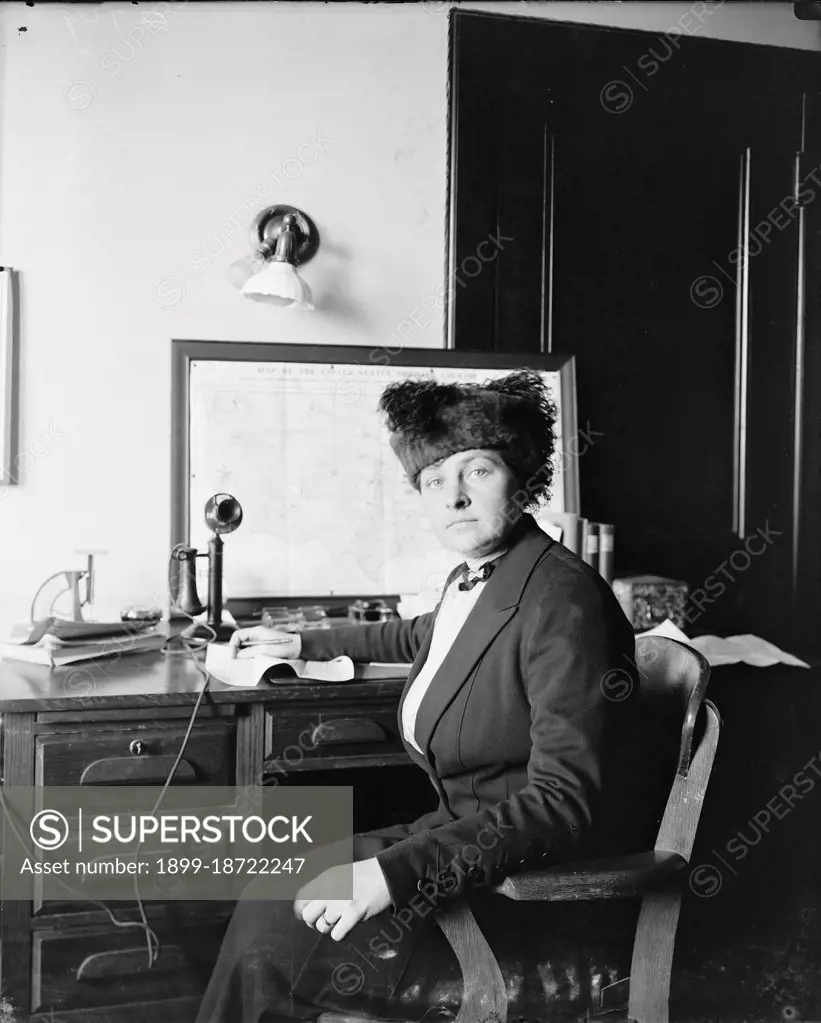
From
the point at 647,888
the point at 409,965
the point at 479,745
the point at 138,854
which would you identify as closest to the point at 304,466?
the point at 138,854

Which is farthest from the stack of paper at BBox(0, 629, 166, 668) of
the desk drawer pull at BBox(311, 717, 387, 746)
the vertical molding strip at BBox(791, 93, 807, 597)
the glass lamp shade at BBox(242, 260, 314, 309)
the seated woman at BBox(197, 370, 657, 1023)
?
the vertical molding strip at BBox(791, 93, 807, 597)

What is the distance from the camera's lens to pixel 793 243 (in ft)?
10.4

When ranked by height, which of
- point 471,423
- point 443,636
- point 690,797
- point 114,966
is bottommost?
point 114,966

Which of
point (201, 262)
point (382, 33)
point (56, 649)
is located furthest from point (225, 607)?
point (382, 33)

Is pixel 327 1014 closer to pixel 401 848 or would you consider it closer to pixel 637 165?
pixel 401 848

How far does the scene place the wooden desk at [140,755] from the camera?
1.96m

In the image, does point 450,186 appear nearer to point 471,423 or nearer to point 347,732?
point 471,423

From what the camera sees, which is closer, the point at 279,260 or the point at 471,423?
the point at 471,423

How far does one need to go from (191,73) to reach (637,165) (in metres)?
1.51

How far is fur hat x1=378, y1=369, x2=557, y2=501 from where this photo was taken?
175cm

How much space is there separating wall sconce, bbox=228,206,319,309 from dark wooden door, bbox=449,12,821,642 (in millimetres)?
497

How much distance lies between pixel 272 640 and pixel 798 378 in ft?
7.13

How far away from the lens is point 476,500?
1.74m

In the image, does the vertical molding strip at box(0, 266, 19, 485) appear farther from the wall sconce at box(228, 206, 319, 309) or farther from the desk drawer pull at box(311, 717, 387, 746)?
the desk drawer pull at box(311, 717, 387, 746)
